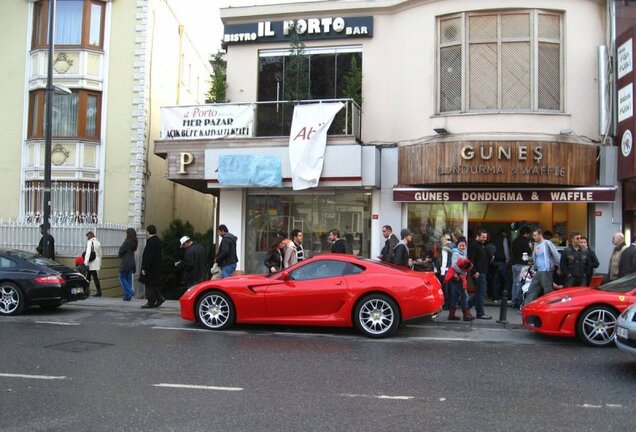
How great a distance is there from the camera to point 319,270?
30.8 ft

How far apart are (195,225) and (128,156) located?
6010mm

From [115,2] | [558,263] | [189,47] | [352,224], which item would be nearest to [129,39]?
[115,2]

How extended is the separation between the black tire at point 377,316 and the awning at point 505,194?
5.07m

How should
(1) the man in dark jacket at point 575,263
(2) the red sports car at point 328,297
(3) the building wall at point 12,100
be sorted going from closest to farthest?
(2) the red sports car at point 328,297 → (1) the man in dark jacket at point 575,263 → (3) the building wall at point 12,100

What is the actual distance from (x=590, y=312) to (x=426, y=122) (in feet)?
21.6

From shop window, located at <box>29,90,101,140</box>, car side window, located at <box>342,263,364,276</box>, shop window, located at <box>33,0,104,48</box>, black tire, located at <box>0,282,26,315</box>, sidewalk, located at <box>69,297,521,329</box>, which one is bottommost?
sidewalk, located at <box>69,297,521,329</box>

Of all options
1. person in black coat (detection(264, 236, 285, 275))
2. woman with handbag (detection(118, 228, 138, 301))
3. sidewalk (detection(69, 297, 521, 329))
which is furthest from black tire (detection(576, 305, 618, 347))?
woman with handbag (detection(118, 228, 138, 301))

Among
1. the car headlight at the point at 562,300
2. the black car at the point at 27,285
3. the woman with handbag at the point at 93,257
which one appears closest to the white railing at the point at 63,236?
the woman with handbag at the point at 93,257

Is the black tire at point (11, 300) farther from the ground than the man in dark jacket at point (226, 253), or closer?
closer

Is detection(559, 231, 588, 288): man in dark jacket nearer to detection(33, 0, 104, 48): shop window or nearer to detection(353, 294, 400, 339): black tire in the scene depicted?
detection(353, 294, 400, 339): black tire

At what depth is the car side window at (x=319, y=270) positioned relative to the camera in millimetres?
9344

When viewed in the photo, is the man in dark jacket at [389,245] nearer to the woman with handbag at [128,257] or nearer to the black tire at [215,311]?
the black tire at [215,311]

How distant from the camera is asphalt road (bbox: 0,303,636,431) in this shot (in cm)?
503

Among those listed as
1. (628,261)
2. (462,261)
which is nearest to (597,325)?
(462,261)
